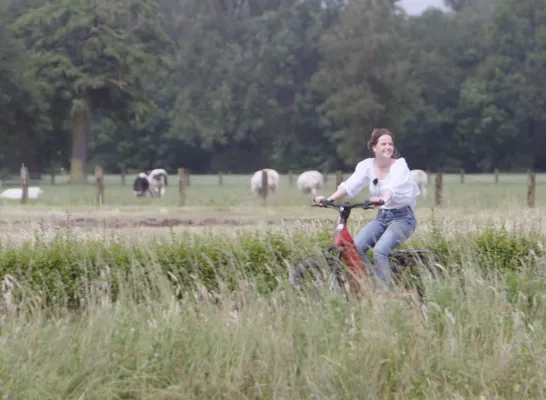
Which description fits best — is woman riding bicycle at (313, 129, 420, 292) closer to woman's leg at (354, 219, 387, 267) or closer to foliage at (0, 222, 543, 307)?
woman's leg at (354, 219, 387, 267)

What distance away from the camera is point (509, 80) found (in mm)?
72062

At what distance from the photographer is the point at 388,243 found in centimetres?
895

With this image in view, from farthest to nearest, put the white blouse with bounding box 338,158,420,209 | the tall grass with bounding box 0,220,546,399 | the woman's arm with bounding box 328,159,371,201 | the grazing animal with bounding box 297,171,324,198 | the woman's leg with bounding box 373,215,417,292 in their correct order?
1. the grazing animal with bounding box 297,171,324,198
2. the woman's arm with bounding box 328,159,371,201
3. the white blouse with bounding box 338,158,420,209
4. the woman's leg with bounding box 373,215,417,292
5. the tall grass with bounding box 0,220,546,399

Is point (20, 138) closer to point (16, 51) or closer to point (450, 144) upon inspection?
point (16, 51)

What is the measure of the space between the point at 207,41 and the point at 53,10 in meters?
19.5

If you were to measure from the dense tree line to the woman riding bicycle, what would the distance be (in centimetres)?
5224

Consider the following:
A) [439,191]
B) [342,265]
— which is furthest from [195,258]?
[439,191]

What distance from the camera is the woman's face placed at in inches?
353

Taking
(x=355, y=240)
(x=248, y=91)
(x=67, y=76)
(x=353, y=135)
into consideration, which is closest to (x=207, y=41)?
(x=248, y=91)

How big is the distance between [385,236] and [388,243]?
Result: 0.08 m

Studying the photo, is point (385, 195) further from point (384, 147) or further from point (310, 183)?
point (310, 183)

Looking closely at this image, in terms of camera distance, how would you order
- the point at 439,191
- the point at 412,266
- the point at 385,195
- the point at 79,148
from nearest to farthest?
the point at 385,195 → the point at 412,266 → the point at 439,191 → the point at 79,148

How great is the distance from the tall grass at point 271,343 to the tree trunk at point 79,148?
5514cm

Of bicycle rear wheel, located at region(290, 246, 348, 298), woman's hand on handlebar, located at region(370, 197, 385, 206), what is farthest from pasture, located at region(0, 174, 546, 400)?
woman's hand on handlebar, located at region(370, 197, 385, 206)
